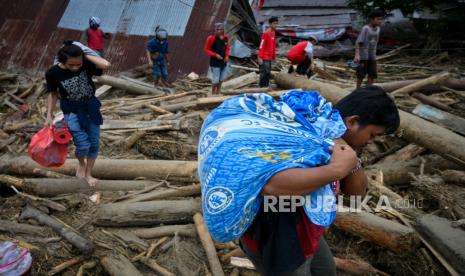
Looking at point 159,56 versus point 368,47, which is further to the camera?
point 159,56

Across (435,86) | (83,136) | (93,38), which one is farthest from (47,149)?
(435,86)

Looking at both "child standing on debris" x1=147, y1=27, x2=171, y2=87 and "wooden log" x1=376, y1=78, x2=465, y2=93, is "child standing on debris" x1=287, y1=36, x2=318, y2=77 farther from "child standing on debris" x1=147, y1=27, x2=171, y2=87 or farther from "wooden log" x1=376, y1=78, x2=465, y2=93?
"child standing on debris" x1=147, y1=27, x2=171, y2=87

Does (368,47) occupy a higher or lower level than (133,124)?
higher

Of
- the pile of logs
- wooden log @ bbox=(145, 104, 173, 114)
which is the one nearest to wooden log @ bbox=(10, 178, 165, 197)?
the pile of logs

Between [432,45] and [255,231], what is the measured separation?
15.0 m

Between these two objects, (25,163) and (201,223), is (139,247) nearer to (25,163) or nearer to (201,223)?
(201,223)

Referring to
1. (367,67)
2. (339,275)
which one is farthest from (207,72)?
(339,275)

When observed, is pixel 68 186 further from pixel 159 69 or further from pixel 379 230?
pixel 159 69

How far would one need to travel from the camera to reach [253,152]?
171 cm

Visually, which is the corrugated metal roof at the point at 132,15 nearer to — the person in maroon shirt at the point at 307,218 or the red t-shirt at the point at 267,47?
the red t-shirt at the point at 267,47

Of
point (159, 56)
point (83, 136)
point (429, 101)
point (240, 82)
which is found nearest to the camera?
point (83, 136)

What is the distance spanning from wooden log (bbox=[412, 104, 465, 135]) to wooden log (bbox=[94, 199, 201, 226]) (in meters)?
4.34

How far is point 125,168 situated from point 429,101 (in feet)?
20.8

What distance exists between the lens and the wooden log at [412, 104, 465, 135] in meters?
6.09
